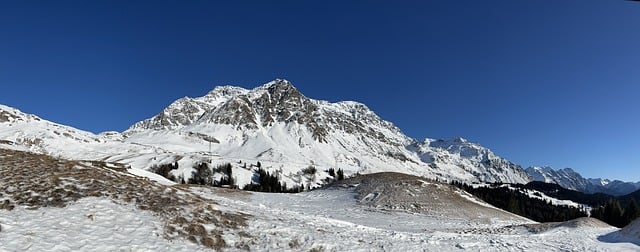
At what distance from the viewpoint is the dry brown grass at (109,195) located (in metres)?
14.9

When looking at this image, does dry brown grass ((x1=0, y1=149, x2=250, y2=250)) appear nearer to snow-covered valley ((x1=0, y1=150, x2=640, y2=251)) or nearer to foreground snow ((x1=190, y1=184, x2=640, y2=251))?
snow-covered valley ((x1=0, y1=150, x2=640, y2=251))

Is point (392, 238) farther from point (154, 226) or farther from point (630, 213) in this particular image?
point (630, 213)

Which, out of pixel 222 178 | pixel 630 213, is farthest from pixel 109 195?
pixel 222 178

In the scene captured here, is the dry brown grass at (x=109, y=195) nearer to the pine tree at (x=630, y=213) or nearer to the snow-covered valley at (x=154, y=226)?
the snow-covered valley at (x=154, y=226)

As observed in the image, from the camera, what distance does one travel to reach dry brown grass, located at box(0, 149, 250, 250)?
14.9m

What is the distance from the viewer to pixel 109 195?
16.8 meters

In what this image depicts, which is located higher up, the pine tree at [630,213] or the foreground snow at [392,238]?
the pine tree at [630,213]

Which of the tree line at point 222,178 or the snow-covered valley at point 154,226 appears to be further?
the tree line at point 222,178

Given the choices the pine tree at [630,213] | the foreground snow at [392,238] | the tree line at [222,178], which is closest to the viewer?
the foreground snow at [392,238]

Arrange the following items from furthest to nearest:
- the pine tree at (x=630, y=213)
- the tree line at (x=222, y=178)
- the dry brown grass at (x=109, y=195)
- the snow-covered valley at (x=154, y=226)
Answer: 1. the tree line at (x=222, y=178)
2. the pine tree at (x=630, y=213)
3. the dry brown grass at (x=109, y=195)
4. the snow-covered valley at (x=154, y=226)

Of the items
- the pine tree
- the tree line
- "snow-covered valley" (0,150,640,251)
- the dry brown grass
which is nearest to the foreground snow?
"snow-covered valley" (0,150,640,251)

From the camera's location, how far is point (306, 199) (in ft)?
152

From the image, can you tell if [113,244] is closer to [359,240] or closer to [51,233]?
[51,233]

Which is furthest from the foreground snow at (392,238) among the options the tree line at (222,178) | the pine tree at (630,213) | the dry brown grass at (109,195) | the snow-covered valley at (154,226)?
the tree line at (222,178)
